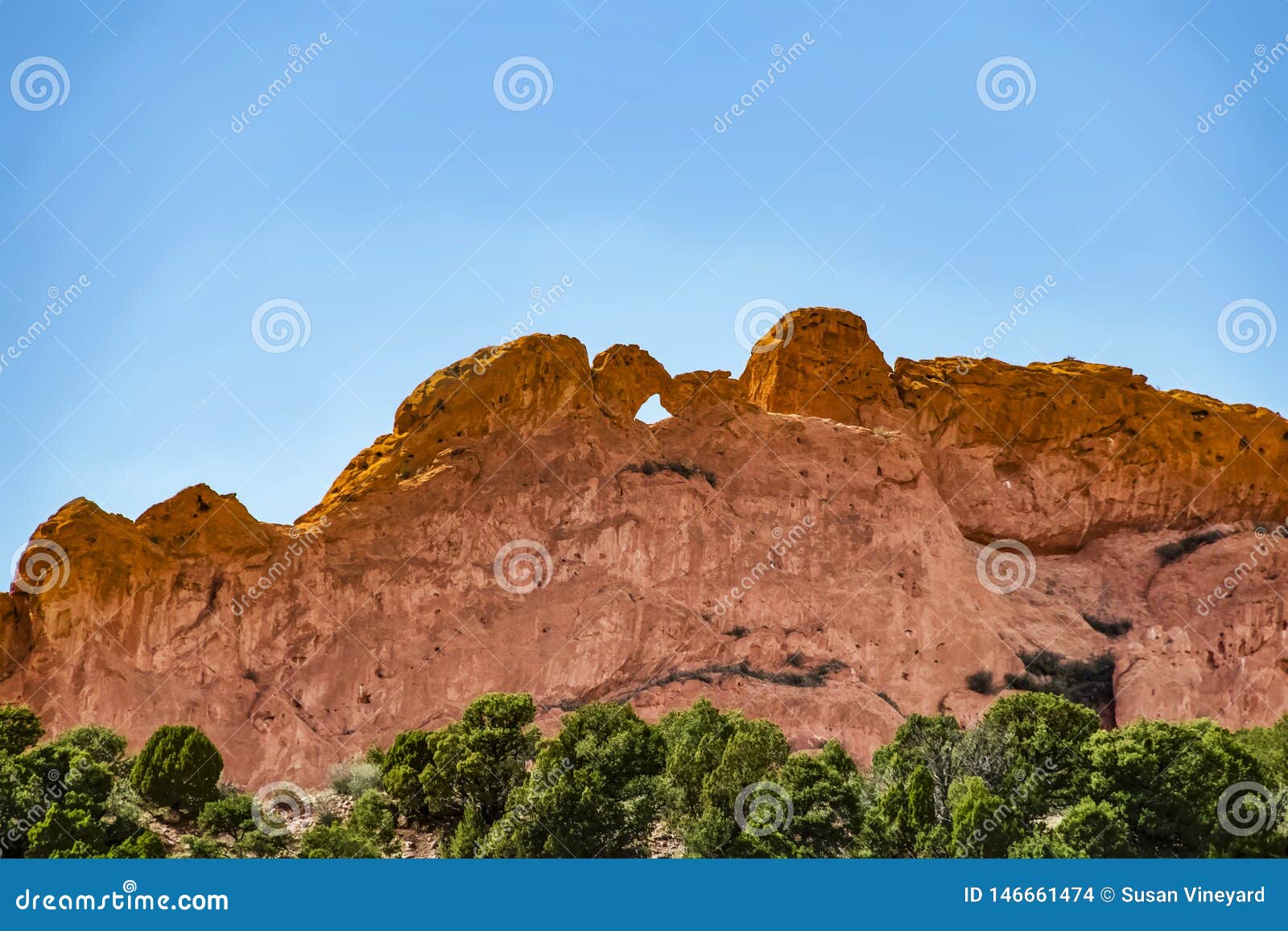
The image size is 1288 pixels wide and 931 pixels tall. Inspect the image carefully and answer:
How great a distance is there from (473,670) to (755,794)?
1805 cm

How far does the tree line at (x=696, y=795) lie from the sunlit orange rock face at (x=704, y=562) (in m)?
6.92

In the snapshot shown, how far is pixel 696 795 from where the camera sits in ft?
110

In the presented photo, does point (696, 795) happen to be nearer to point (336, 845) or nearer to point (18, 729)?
point (336, 845)

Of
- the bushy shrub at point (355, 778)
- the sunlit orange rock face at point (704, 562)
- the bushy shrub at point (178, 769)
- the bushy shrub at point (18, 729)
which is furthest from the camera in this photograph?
the sunlit orange rock face at point (704, 562)

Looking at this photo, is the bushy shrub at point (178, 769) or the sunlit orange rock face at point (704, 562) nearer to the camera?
the bushy shrub at point (178, 769)

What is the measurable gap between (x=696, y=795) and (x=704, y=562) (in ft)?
62.1

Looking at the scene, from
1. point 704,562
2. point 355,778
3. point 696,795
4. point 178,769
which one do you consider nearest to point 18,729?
point 178,769

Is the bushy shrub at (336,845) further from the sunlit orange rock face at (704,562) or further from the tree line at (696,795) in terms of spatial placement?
the sunlit orange rock face at (704,562)

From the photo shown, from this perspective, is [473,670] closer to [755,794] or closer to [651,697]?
[651,697]

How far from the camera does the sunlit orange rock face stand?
4450cm

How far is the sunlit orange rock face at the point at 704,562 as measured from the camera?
44500 millimetres

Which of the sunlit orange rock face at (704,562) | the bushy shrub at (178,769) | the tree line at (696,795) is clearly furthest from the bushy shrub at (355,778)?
the bushy shrub at (178,769)

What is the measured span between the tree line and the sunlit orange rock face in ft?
22.7

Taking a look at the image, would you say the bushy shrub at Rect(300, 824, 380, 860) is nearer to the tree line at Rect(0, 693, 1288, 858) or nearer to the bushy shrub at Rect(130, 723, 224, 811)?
the tree line at Rect(0, 693, 1288, 858)
